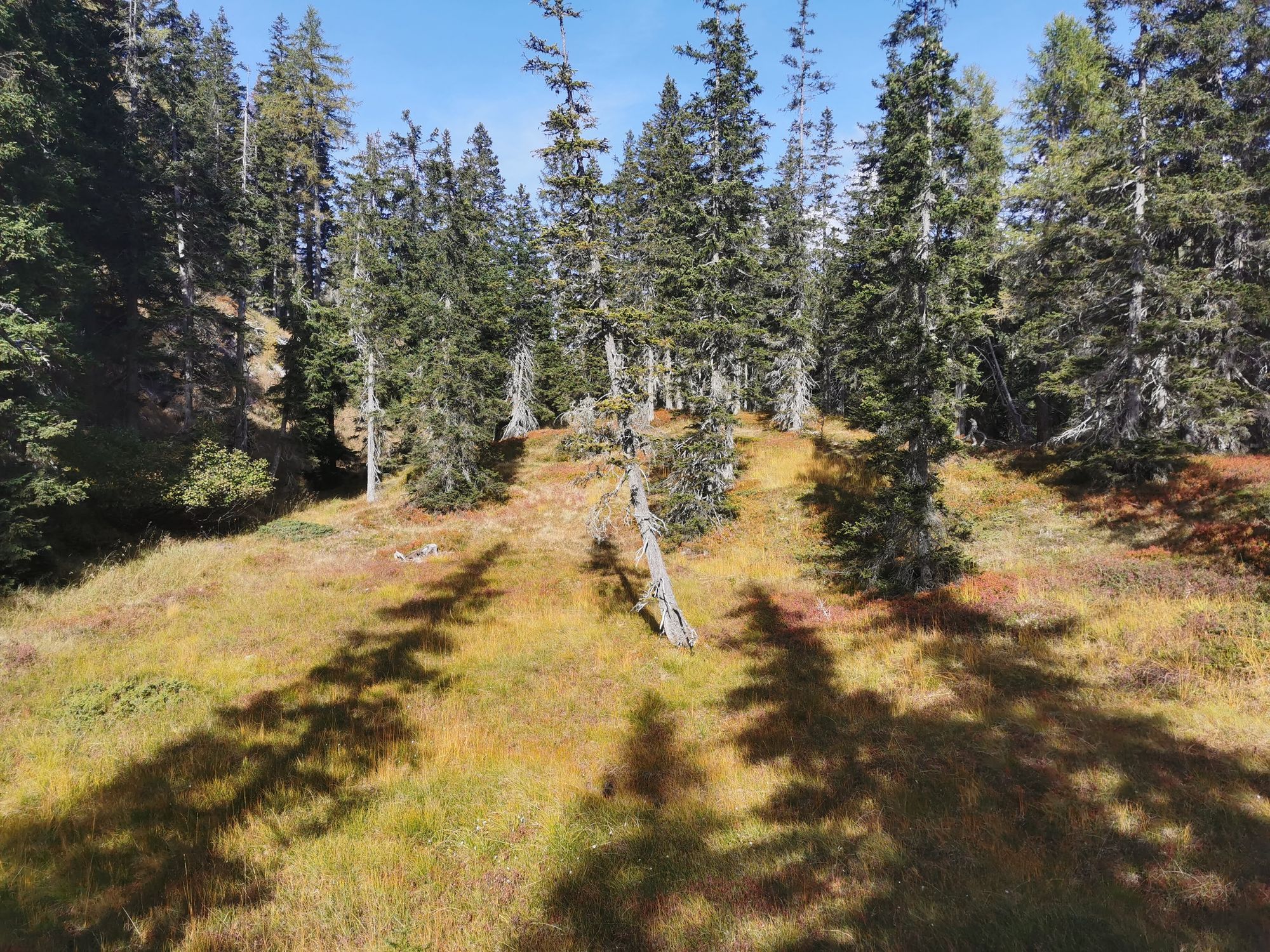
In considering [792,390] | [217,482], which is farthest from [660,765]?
[792,390]

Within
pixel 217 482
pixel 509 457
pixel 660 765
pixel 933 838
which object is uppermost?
pixel 509 457

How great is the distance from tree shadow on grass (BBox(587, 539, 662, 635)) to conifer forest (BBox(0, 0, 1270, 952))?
0.69 ft

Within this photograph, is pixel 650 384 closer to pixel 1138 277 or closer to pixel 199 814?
pixel 1138 277

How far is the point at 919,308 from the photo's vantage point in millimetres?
14781

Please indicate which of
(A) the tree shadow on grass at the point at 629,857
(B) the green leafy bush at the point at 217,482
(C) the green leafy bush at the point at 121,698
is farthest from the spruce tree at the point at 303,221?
(A) the tree shadow on grass at the point at 629,857

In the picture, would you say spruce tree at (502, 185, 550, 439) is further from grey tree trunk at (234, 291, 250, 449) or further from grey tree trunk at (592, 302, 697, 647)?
grey tree trunk at (592, 302, 697, 647)

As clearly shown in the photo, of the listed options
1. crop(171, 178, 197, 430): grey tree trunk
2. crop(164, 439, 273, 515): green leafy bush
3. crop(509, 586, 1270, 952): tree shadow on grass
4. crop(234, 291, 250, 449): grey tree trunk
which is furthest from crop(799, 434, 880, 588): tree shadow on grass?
crop(171, 178, 197, 430): grey tree trunk

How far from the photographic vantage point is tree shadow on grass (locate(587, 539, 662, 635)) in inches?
607

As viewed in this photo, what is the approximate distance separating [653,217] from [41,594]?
3626 centimetres

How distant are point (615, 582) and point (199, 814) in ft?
40.3

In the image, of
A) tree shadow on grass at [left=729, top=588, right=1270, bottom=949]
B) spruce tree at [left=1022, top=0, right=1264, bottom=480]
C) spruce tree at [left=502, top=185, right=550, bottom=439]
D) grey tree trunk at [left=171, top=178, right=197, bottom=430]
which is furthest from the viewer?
spruce tree at [left=502, top=185, right=550, bottom=439]

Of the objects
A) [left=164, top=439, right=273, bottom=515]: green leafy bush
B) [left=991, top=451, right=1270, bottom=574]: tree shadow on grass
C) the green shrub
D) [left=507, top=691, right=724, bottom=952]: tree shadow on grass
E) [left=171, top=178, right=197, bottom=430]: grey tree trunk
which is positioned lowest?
[left=507, top=691, right=724, bottom=952]: tree shadow on grass

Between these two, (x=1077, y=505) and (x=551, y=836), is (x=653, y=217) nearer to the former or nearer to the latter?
(x=1077, y=505)

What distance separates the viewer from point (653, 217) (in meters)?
37.8
